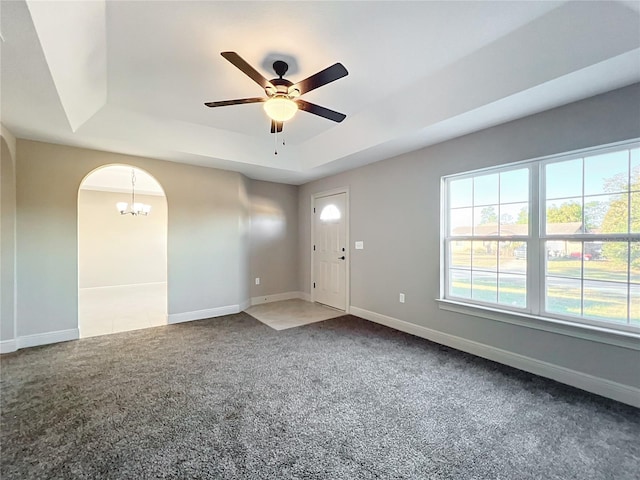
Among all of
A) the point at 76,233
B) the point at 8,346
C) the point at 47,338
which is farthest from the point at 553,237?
the point at 8,346

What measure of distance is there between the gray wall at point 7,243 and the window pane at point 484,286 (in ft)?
17.6

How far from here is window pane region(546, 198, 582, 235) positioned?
2592 mm

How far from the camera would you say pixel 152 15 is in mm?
1968

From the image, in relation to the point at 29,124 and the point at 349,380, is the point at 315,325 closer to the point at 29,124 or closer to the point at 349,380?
the point at 349,380

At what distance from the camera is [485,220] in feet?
10.7

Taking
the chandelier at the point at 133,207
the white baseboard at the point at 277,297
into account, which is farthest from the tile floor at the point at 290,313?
the chandelier at the point at 133,207

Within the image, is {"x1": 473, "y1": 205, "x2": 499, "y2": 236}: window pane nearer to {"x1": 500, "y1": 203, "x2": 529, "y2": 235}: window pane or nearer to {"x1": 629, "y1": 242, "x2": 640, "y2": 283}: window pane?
{"x1": 500, "y1": 203, "x2": 529, "y2": 235}: window pane

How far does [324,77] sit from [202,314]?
3981 mm

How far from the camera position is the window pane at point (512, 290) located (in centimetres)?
292

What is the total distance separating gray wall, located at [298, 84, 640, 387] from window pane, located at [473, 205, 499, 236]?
0.42m

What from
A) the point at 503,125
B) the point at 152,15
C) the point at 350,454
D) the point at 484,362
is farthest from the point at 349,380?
the point at 152,15

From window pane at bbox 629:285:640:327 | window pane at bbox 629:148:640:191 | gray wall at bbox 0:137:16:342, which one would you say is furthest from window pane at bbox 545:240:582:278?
gray wall at bbox 0:137:16:342

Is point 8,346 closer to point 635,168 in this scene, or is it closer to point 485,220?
point 485,220

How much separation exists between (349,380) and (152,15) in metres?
3.23
